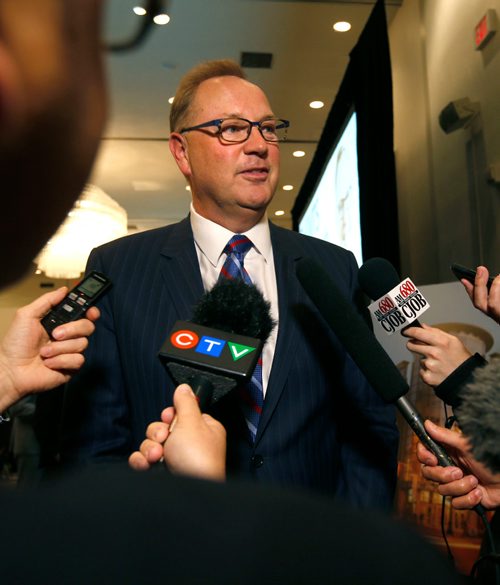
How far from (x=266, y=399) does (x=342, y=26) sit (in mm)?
4220

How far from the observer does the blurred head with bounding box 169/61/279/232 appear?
1.72 metres

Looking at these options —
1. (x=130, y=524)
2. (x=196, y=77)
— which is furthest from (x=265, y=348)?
(x=130, y=524)

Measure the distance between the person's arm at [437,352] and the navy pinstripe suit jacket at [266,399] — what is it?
0.84 ft

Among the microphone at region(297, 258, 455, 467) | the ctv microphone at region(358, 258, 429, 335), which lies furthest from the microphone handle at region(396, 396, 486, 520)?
the ctv microphone at region(358, 258, 429, 335)

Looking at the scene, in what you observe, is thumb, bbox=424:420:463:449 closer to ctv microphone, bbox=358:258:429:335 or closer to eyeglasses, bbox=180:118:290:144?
ctv microphone, bbox=358:258:429:335

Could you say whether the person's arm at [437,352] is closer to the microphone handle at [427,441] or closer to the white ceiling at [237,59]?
the microphone handle at [427,441]

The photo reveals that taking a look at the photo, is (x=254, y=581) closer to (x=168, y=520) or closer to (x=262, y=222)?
(x=168, y=520)

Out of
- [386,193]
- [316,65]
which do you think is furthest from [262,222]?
[316,65]

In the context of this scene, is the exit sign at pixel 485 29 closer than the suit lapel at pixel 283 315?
No

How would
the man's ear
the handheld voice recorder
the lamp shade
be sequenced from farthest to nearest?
the lamp shade, the man's ear, the handheld voice recorder

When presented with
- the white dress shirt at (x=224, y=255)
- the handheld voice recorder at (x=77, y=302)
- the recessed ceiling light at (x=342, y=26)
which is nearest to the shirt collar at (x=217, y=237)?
the white dress shirt at (x=224, y=255)

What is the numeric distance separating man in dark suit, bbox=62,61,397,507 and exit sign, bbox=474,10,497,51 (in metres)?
1.89

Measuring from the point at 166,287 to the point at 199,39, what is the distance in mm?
4135

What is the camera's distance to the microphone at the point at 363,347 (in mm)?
1072
